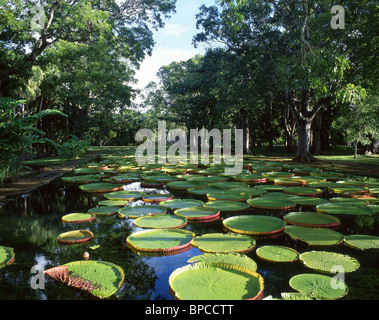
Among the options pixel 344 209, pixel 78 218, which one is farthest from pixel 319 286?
pixel 78 218

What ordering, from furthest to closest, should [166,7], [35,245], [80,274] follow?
[166,7] → [35,245] → [80,274]

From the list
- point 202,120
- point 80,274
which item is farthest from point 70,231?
point 202,120

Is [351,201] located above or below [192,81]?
below

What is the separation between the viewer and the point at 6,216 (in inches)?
138

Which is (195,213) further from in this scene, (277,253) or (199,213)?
(277,253)

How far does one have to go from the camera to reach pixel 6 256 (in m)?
2.22

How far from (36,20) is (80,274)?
9791mm

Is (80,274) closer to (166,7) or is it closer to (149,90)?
(166,7)

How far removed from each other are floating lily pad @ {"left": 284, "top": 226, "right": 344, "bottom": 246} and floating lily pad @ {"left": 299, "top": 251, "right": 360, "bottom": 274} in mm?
288

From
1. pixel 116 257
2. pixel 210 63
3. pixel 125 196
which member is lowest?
pixel 116 257

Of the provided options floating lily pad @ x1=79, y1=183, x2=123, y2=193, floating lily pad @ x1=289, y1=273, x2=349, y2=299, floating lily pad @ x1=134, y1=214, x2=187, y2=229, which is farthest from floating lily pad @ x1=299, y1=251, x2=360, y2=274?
floating lily pad @ x1=79, y1=183, x2=123, y2=193

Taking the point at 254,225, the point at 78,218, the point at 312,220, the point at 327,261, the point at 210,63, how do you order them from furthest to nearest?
the point at 210,63 → the point at 78,218 → the point at 312,220 → the point at 254,225 → the point at 327,261

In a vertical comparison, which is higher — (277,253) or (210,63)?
(210,63)

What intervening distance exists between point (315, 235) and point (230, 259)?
117 centimetres
